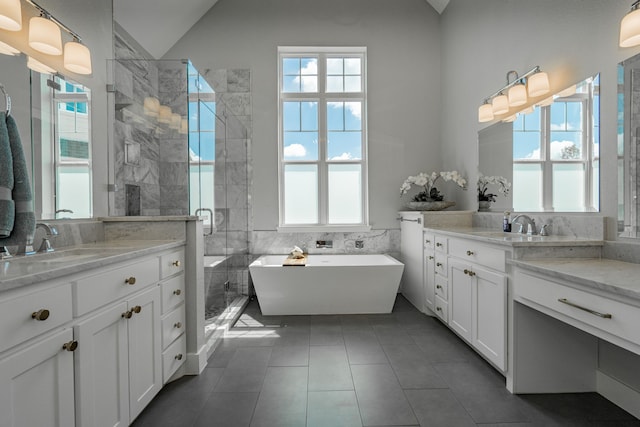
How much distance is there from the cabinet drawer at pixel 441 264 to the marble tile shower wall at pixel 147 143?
215 cm

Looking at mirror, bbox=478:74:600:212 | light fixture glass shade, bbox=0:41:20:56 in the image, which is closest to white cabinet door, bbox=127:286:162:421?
light fixture glass shade, bbox=0:41:20:56

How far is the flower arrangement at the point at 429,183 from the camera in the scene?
345 centimetres

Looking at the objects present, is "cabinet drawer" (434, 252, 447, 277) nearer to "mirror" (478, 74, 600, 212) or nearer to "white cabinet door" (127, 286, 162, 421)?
"mirror" (478, 74, 600, 212)

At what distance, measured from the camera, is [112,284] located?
135 centimetres

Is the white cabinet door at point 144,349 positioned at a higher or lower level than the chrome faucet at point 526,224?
lower

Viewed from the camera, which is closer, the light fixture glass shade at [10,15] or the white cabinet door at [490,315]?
the light fixture glass shade at [10,15]

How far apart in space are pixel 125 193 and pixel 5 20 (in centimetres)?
123

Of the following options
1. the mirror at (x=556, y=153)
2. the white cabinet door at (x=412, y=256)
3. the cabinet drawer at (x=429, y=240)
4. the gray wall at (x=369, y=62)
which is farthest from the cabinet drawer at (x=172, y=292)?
the mirror at (x=556, y=153)

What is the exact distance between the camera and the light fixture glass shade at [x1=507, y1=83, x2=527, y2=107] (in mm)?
2455

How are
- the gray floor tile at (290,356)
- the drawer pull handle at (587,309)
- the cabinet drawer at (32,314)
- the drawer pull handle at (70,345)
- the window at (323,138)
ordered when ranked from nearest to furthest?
the cabinet drawer at (32,314) < the drawer pull handle at (70,345) < the drawer pull handle at (587,309) < the gray floor tile at (290,356) < the window at (323,138)

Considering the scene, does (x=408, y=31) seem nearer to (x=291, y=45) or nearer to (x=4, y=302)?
(x=291, y=45)

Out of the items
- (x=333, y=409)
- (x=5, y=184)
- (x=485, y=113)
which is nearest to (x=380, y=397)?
(x=333, y=409)

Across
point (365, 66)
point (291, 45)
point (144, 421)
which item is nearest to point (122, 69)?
point (291, 45)

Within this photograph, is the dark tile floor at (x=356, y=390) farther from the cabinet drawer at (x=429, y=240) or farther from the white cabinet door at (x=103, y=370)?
the cabinet drawer at (x=429, y=240)
